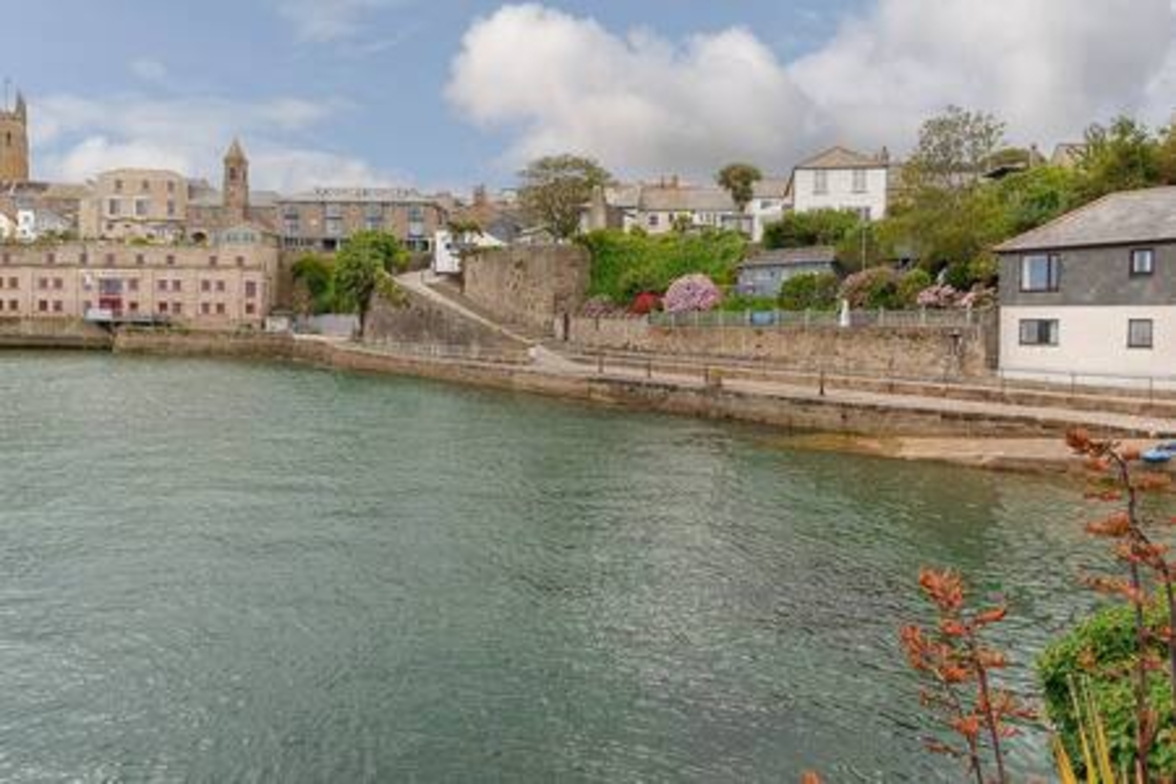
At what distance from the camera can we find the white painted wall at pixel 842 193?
237ft

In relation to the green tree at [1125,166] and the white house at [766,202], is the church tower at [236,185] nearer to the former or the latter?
the white house at [766,202]

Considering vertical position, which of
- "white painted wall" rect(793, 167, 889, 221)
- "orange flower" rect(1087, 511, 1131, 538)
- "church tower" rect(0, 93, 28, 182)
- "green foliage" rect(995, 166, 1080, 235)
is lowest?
"orange flower" rect(1087, 511, 1131, 538)

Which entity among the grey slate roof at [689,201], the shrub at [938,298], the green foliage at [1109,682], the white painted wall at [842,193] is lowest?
the green foliage at [1109,682]

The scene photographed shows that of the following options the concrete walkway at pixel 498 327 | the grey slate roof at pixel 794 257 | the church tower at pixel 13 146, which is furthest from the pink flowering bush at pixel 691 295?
the church tower at pixel 13 146

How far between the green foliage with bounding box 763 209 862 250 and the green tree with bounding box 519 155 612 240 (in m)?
21.8

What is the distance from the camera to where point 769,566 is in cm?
2038

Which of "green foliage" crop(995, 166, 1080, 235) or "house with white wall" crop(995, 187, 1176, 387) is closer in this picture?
"house with white wall" crop(995, 187, 1176, 387)

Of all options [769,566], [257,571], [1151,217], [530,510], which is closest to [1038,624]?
[769,566]

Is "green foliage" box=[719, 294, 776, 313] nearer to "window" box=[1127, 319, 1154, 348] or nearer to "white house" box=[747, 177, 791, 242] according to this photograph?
"white house" box=[747, 177, 791, 242]

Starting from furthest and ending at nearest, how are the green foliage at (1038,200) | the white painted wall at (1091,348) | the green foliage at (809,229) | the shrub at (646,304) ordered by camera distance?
the green foliage at (809,229), the shrub at (646,304), the green foliage at (1038,200), the white painted wall at (1091,348)

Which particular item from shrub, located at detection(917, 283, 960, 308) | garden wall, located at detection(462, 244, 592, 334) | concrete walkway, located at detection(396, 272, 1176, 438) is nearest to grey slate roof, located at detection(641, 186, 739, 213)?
garden wall, located at detection(462, 244, 592, 334)

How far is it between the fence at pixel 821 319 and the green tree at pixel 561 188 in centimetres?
2651

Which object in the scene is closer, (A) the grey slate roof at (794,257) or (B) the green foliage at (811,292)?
(B) the green foliage at (811,292)

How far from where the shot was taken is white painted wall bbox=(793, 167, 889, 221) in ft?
237
